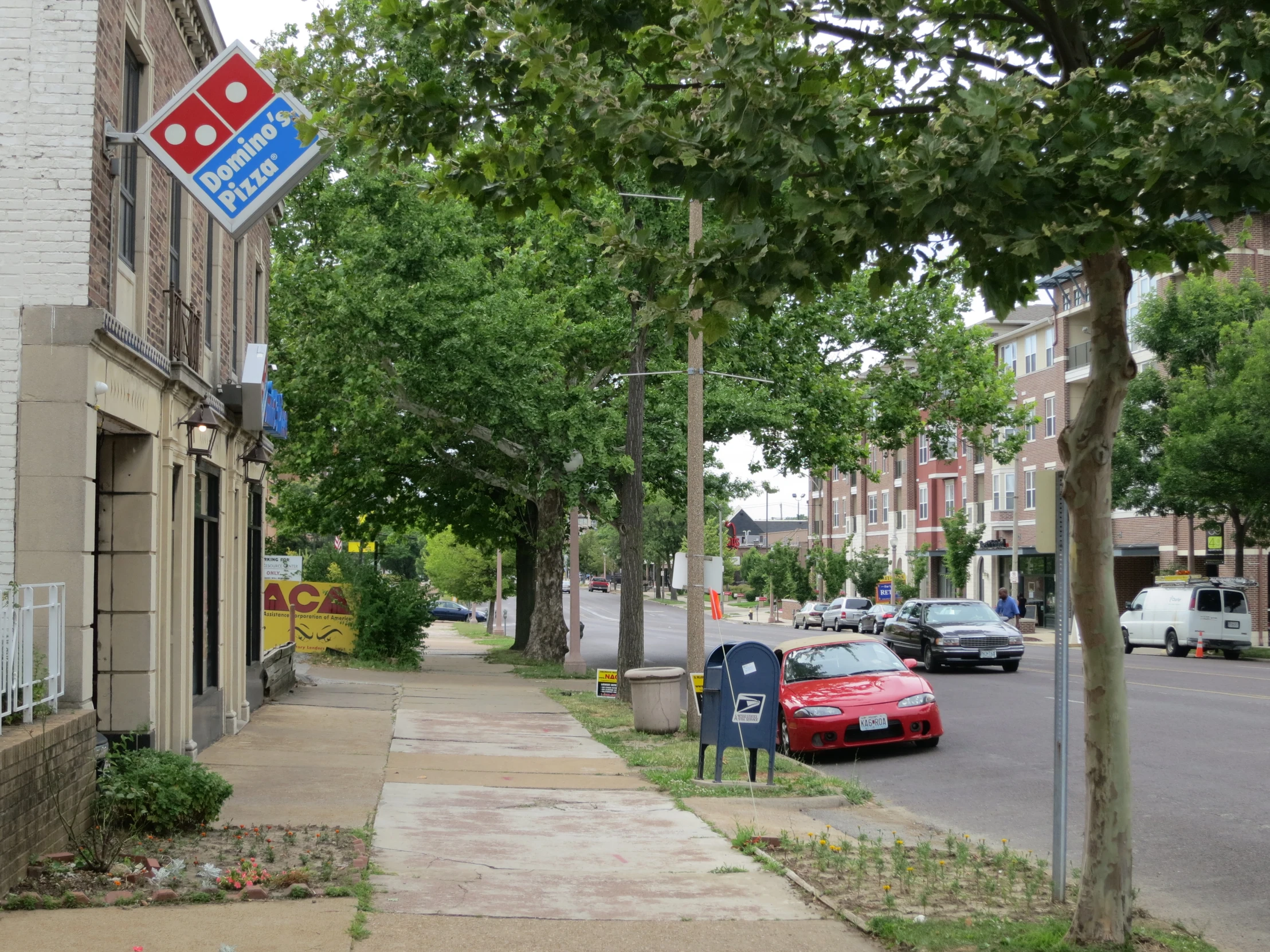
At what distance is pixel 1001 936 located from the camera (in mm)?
6590

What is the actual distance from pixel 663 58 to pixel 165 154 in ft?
14.3

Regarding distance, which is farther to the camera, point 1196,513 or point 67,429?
point 1196,513

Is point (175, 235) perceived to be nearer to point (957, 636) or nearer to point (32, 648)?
point (32, 648)

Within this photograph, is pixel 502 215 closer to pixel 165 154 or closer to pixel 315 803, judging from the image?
pixel 165 154

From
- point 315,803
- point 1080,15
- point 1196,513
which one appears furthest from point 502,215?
point 1196,513

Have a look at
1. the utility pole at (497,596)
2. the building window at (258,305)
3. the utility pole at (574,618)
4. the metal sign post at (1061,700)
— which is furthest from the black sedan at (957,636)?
the utility pole at (497,596)

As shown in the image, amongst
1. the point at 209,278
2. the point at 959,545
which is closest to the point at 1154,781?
the point at 209,278

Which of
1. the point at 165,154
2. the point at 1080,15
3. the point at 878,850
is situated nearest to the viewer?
the point at 1080,15

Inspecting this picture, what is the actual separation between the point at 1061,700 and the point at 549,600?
2568cm

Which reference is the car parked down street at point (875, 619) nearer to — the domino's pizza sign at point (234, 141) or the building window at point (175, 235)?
the building window at point (175, 235)

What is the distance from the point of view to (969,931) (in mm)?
6672

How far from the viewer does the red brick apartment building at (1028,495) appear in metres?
47.7

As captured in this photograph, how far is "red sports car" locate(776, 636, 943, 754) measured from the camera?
14875 millimetres

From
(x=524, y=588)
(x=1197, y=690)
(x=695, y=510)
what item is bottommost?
(x=1197, y=690)
